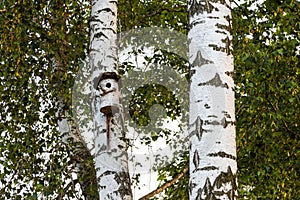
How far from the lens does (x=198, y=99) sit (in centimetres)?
334

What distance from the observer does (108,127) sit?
475cm

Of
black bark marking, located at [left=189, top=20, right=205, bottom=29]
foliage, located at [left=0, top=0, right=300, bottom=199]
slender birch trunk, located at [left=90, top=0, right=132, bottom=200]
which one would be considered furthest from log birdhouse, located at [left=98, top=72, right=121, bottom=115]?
foliage, located at [left=0, top=0, right=300, bottom=199]

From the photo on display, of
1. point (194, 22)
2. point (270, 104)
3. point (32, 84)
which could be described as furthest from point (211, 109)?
point (32, 84)

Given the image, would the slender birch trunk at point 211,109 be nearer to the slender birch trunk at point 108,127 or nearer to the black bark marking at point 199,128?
the black bark marking at point 199,128

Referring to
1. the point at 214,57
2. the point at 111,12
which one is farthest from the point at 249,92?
the point at 214,57

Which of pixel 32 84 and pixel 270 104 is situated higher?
pixel 32 84

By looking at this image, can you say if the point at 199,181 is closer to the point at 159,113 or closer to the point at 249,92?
the point at 249,92

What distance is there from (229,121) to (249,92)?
9.26ft

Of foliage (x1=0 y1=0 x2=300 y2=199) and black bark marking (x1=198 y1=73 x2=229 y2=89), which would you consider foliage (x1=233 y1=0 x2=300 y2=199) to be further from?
black bark marking (x1=198 y1=73 x2=229 y2=89)

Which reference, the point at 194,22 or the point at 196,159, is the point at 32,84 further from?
the point at 196,159

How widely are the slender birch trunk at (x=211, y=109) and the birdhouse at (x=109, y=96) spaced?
138 centimetres

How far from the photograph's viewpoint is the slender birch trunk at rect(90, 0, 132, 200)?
15.3 ft

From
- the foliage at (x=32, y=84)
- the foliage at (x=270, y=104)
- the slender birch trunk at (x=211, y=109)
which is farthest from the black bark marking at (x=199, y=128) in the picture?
the foliage at (x=32, y=84)

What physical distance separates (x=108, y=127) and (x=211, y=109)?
5.27ft
